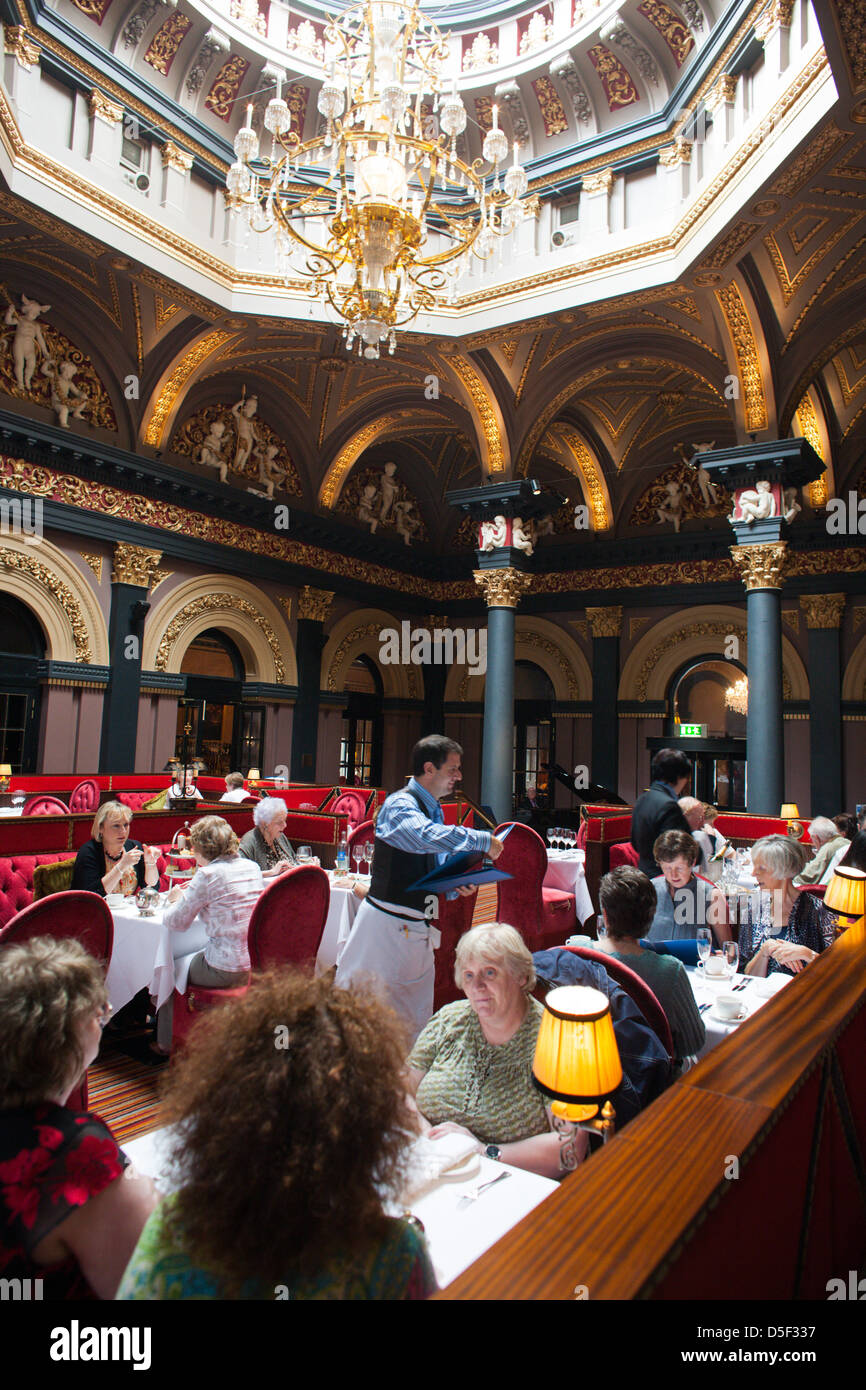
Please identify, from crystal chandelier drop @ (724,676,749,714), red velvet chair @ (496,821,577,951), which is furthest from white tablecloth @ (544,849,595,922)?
crystal chandelier drop @ (724,676,749,714)

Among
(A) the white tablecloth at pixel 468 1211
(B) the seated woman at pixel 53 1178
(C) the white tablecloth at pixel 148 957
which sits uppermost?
(B) the seated woman at pixel 53 1178

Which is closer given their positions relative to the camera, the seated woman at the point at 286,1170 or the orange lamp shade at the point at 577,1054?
the seated woman at the point at 286,1170

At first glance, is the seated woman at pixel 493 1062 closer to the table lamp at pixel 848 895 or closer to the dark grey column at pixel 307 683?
the table lamp at pixel 848 895

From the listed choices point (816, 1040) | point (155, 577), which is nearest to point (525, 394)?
point (155, 577)

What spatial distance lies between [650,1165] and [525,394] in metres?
10.5

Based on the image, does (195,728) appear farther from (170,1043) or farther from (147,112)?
(170,1043)

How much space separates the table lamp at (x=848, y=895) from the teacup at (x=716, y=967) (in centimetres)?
53

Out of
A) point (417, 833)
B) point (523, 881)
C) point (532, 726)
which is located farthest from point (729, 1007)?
point (532, 726)

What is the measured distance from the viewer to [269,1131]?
3.06 feet

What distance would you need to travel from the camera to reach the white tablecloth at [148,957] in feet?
12.5

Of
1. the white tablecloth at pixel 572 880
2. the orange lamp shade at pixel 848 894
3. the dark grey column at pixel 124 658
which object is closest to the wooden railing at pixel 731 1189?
the orange lamp shade at pixel 848 894

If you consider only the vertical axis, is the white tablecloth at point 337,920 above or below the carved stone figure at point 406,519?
below

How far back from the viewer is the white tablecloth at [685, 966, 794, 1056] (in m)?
2.70

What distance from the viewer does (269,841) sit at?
491cm
